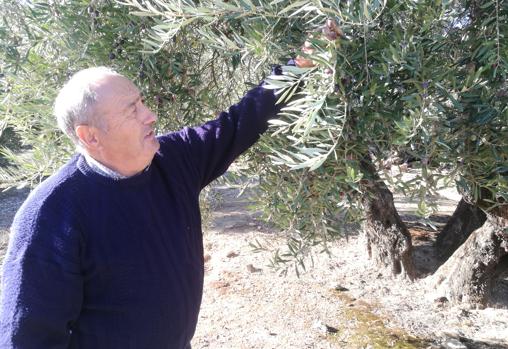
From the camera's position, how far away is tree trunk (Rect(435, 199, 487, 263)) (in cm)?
500

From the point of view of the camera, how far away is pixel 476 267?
13.1ft

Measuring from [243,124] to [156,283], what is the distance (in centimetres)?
63

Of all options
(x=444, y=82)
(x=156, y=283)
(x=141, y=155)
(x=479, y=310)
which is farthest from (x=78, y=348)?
(x=479, y=310)

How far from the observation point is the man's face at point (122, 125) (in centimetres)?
156

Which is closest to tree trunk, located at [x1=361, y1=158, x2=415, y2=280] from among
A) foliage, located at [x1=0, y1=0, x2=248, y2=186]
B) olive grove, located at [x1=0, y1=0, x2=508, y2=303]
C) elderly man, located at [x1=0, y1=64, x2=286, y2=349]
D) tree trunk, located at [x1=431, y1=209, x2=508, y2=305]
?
tree trunk, located at [x1=431, y1=209, x2=508, y2=305]

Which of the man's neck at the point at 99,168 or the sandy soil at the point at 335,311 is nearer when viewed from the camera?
the man's neck at the point at 99,168

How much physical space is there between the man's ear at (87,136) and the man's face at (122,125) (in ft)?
0.05

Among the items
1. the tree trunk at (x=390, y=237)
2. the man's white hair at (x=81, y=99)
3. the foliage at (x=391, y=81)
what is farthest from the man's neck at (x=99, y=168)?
the tree trunk at (x=390, y=237)

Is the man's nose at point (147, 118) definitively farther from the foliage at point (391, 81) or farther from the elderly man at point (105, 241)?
the foliage at point (391, 81)

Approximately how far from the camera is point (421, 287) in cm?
456

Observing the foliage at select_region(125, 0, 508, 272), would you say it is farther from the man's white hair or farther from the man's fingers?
the man's white hair

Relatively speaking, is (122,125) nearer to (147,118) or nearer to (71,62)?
(147,118)

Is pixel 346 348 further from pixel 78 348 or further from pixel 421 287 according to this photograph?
pixel 78 348

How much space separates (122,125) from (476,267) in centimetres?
339
